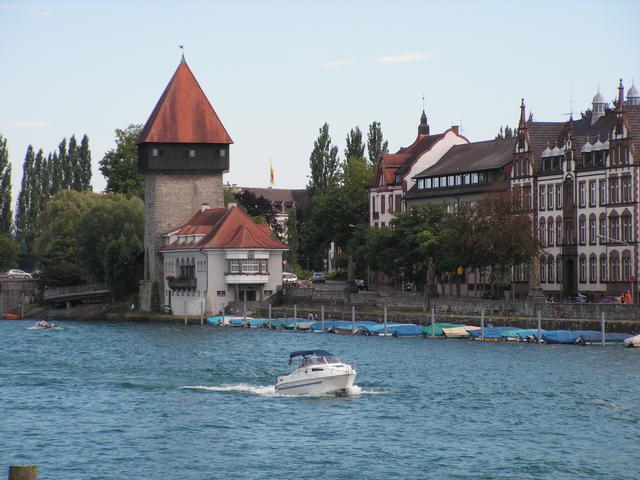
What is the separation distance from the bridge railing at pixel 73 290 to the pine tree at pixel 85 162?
1113 inches

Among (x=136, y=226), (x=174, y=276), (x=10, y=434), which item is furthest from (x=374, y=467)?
(x=136, y=226)

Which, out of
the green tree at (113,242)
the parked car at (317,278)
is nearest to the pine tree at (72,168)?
the green tree at (113,242)

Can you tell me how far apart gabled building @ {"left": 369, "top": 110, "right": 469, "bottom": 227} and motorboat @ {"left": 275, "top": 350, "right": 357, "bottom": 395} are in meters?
74.9

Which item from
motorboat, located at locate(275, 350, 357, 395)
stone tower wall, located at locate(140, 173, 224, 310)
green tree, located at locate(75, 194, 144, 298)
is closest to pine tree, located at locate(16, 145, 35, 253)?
green tree, located at locate(75, 194, 144, 298)

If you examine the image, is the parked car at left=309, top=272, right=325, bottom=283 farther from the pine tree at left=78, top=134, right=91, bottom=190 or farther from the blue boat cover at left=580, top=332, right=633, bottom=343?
the blue boat cover at left=580, top=332, right=633, bottom=343

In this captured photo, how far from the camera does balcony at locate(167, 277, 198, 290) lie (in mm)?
125062

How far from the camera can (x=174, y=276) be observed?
129625 millimetres

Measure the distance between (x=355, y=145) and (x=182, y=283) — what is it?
167ft

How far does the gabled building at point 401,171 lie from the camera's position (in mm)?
138500

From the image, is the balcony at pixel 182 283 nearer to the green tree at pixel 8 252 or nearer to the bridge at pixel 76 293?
the bridge at pixel 76 293

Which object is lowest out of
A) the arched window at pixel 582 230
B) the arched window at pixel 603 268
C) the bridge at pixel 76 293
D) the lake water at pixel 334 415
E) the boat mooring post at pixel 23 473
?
the lake water at pixel 334 415

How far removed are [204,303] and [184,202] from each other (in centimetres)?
1386

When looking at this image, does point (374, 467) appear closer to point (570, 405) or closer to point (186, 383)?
point (570, 405)

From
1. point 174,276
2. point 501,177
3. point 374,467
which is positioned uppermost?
point 501,177
